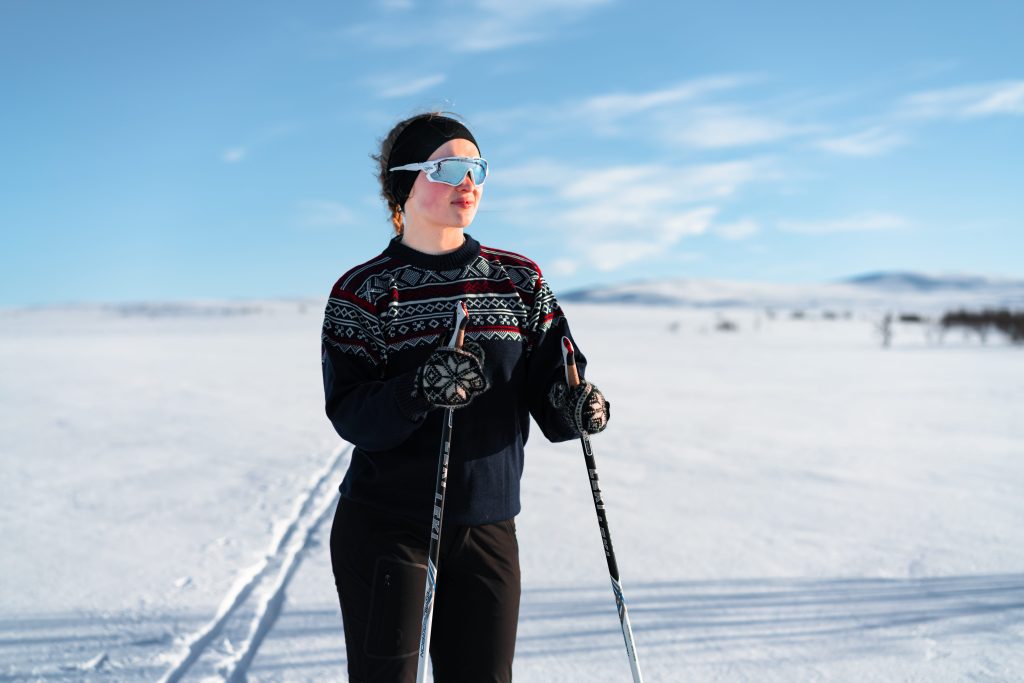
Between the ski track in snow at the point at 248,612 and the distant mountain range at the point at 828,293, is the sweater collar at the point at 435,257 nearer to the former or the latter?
the ski track in snow at the point at 248,612

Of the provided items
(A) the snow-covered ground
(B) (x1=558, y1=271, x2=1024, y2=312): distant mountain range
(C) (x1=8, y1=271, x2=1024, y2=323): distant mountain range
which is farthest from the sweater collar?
(B) (x1=558, y1=271, x2=1024, y2=312): distant mountain range

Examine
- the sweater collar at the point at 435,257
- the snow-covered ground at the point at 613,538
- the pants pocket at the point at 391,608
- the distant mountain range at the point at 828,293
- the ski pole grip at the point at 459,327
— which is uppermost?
the distant mountain range at the point at 828,293

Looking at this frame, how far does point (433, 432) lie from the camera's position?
1.90 meters

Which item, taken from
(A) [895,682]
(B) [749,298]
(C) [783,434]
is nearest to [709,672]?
(A) [895,682]

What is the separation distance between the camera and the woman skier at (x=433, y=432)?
5.98ft

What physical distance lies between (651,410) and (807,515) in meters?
4.39

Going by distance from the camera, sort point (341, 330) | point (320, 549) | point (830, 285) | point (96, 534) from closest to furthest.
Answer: point (341, 330) < point (320, 549) < point (96, 534) < point (830, 285)

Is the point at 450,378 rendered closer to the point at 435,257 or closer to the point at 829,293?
the point at 435,257

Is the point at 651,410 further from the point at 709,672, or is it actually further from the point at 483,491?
the point at 483,491

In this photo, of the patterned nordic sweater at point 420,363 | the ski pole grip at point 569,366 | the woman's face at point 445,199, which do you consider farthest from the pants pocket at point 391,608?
the woman's face at point 445,199

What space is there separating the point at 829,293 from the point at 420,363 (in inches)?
4315

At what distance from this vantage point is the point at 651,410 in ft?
30.3

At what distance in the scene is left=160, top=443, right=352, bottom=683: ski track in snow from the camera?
2.79 m

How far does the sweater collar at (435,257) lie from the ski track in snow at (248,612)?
5.27ft
